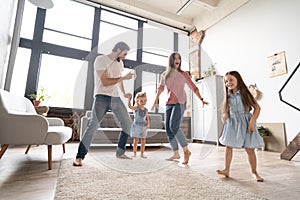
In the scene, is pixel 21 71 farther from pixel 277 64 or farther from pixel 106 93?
pixel 277 64

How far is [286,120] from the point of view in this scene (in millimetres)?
2939

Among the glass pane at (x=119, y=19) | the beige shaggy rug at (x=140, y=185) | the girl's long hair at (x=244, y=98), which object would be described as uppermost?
the glass pane at (x=119, y=19)

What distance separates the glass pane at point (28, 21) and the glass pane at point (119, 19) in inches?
63.5

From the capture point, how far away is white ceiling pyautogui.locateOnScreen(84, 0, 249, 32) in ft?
14.9

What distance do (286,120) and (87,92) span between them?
4.07m

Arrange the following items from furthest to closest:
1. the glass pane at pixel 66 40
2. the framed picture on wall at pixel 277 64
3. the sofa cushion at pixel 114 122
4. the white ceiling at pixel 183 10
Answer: the white ceiling at pixel 183 10, the glass pane at pixel 66 40, the sofa cushion at pixel 114 122, the framed picture on wall at pixel 277 64

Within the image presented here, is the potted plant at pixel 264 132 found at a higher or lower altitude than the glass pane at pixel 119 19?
lower

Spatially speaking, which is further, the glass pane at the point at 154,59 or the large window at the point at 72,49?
the glass pane at the point at 154,59

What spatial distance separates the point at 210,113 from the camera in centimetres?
405

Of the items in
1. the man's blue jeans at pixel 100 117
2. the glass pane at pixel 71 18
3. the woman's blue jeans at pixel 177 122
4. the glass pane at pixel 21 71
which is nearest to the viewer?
the man's blue jeans at pixel 100 117

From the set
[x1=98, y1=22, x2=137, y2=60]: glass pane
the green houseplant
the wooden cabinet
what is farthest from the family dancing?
[x1=98, y1=22, x2=137, y2=60]: glass pane

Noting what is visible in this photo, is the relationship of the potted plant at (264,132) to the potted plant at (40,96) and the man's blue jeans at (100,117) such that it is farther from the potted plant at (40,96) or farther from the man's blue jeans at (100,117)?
the potted plant at (40,96)

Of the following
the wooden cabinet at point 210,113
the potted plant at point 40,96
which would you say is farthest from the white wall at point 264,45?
the potted plant at point 40,96

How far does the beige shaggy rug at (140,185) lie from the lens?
2.83 ft
